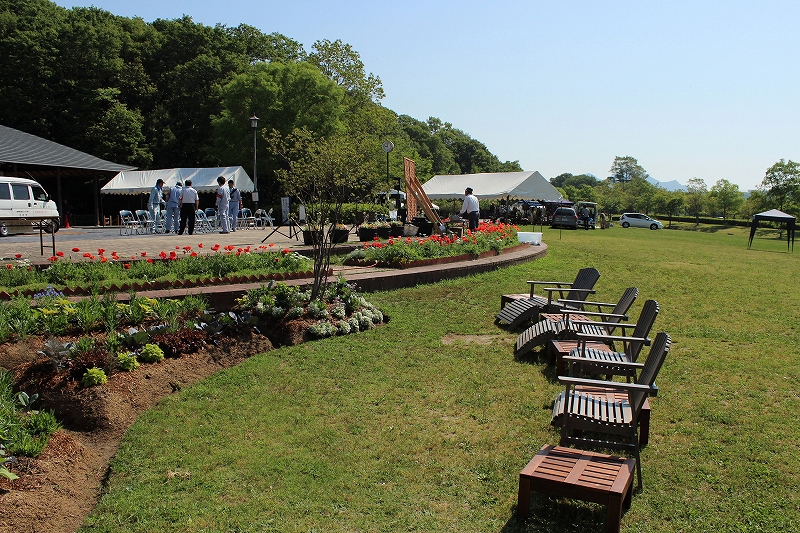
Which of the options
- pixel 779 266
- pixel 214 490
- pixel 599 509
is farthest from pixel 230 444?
pixel 779 266

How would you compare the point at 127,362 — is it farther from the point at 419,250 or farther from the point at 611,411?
the point at 419,250

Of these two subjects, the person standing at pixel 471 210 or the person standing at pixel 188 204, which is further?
the person standing at pixel 188 204

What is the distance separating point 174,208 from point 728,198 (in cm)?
A: 6436

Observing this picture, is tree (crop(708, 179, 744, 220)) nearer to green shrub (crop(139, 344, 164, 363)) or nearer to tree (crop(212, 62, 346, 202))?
tree (crop(212, 62, 346, 202))

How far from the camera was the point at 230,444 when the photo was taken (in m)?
4.42

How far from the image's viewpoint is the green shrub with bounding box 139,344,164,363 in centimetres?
553

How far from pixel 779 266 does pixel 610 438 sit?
600 inches

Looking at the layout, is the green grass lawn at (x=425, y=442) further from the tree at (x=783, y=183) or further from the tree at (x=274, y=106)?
the tree at (x=783, y=183)

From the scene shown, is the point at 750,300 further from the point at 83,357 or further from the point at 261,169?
the point at 261,169

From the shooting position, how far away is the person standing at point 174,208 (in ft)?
61.8

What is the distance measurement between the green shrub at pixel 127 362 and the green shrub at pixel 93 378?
0.28m

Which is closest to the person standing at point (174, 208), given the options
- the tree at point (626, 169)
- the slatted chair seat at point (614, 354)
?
the slatted chair seat at point (614, 354)

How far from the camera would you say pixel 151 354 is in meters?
5.52

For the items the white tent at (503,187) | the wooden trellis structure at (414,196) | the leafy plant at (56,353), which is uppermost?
the white tent at (503,187)
